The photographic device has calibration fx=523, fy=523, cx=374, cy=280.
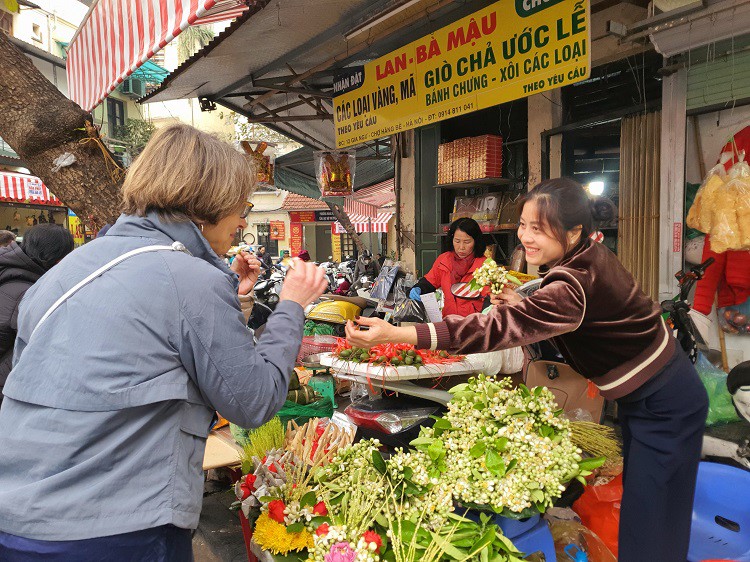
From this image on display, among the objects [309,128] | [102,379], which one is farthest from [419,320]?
[309,128]

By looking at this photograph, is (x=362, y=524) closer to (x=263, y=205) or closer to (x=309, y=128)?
(x=309, y=128)

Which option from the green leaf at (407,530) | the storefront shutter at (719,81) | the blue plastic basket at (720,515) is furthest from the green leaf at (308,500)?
the storefront shutter at (719,81)

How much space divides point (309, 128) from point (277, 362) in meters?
9.22

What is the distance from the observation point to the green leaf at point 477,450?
224 centimetres

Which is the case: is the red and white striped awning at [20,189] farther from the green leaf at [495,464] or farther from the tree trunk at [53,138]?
the green leaf at [495,464]

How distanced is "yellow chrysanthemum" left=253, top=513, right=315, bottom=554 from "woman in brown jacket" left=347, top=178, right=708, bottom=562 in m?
0.80

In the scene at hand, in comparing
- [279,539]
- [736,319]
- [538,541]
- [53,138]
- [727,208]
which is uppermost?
[53,138]

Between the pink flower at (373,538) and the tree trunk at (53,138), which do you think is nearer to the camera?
the pink flower at (373,538)

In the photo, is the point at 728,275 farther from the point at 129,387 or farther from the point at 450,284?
the point at 129,387

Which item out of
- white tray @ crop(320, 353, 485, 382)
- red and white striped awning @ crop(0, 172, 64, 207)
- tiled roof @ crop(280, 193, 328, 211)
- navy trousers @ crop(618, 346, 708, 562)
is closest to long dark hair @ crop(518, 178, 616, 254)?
navy trousers @ crop(618, 346, 708, 562)

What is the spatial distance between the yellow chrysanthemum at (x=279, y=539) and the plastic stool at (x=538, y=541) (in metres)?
0.86

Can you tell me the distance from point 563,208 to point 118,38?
3169 millimetres

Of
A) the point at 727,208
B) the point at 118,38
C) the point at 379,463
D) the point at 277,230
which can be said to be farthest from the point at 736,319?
the point at 277,230

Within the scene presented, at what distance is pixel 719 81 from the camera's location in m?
4.07
